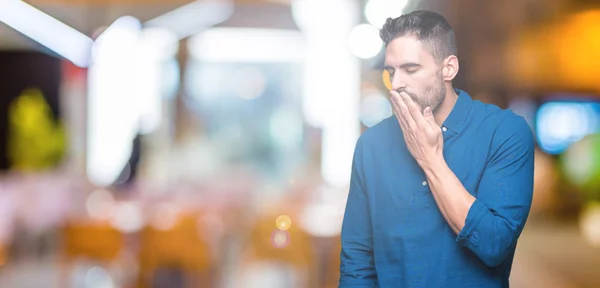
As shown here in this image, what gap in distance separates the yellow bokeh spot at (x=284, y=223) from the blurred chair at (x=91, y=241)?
4.28ft

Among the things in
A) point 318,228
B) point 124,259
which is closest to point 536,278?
point 318,228

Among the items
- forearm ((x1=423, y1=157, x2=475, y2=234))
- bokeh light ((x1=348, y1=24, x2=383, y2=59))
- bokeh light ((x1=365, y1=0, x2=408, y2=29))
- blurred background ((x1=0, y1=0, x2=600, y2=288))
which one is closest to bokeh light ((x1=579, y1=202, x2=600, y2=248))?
blurred background ((x1=0, y1=0, x2=600, y2=288))

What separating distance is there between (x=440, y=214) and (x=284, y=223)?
10.2 feet

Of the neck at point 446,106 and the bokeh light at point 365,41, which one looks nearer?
the neck at point 446,106

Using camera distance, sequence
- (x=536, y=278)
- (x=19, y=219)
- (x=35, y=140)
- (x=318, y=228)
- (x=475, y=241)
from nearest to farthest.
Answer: (x=475, y=241), (x=318, y=228), (x=536, y=278), (x=19, y=219), (x=35, y=140)

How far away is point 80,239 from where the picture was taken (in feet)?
19.5

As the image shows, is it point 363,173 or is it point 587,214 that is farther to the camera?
point 587,214

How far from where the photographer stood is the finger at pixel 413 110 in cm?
162

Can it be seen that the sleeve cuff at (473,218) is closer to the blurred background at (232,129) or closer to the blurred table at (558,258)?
the blurred background at (232,129)

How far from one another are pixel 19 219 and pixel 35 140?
278 centimetres

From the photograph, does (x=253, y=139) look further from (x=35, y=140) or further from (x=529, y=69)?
(x=529, y=69)

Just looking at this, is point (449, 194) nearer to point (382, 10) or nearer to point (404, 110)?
point (404, 110)

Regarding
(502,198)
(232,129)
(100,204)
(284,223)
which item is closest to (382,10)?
(502,198)

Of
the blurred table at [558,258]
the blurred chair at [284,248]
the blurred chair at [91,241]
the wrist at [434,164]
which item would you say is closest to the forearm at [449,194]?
the wrist at [434,164]
